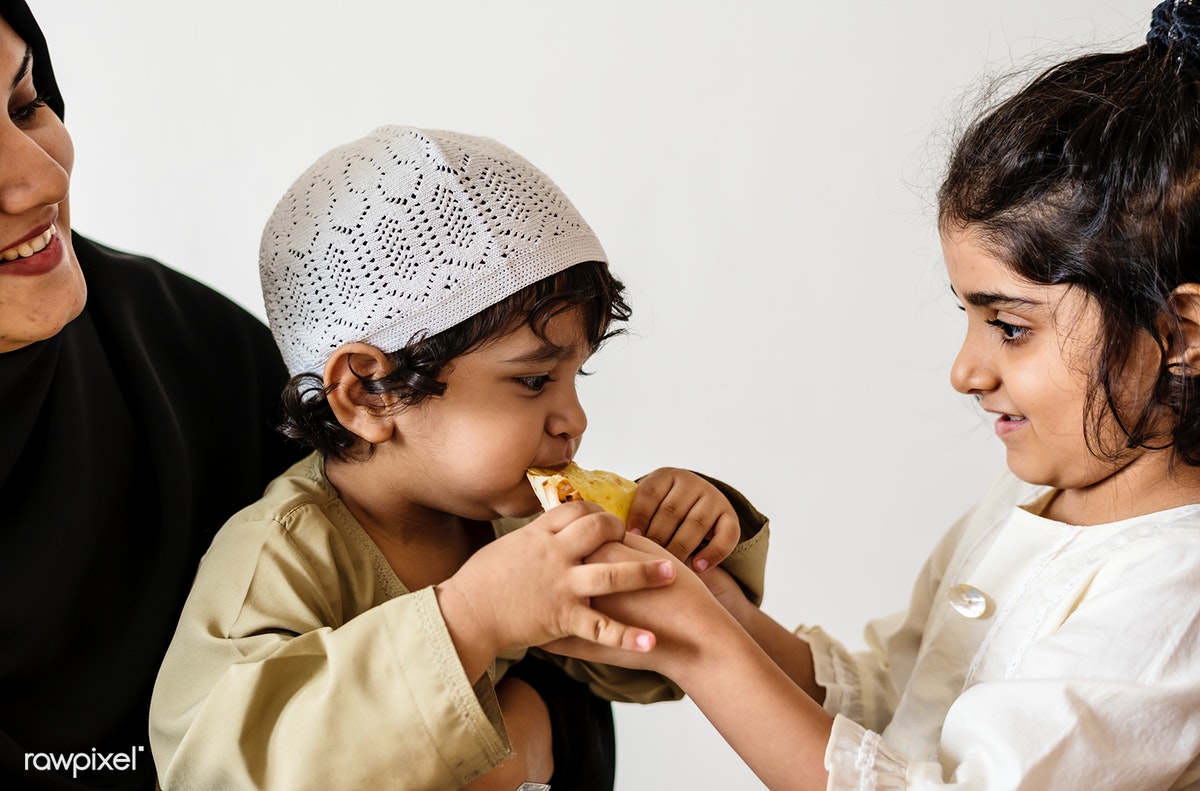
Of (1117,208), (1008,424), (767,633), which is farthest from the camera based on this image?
(767,633)

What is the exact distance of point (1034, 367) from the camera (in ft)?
3.82

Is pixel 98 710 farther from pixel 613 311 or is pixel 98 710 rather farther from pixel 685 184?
pixel 685 184

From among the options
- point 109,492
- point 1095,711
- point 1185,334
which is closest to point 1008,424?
point 1185,334

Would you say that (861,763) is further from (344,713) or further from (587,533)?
(344,713)

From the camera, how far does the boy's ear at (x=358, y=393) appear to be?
1220 millimetres

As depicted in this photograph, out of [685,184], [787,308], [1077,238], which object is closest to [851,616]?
[787,308]

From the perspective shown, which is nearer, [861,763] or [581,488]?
[861,763]

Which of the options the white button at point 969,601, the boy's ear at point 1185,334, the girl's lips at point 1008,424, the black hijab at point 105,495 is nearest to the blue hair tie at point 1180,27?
the boy's ear at point 1185,334

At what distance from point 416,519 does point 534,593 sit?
0.33 m

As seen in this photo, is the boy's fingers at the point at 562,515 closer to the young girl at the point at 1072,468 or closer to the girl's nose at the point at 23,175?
the young girl at the point at 1072,468

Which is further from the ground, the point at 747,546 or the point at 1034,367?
the point at 1034,367

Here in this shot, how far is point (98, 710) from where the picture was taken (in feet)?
3.83

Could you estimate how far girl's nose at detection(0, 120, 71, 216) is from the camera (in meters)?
1.03

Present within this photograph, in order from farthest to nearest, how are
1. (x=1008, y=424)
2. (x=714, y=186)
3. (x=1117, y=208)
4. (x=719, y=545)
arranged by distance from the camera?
(x=714, y=186), (x=719, y=545), (x=1008, y=424), (x=1117, y=208)
